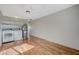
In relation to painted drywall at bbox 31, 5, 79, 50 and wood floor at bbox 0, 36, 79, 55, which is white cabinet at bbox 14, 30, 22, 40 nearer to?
wood floor at bbox 0, 36, 79, 55

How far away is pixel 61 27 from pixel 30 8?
0.66m

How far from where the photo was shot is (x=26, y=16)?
5.53ft

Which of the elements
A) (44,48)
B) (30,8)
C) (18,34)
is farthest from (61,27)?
(18,34)

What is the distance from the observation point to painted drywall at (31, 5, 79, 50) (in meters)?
1.62

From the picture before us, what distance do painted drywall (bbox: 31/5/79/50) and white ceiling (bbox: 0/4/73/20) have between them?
0.09m

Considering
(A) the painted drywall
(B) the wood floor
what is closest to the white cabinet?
(B) the wood floor

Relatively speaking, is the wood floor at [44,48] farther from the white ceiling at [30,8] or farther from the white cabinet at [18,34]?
the white ceiling at [30,8]

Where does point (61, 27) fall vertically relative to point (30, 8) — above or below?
below

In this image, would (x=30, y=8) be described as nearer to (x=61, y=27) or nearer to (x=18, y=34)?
(x=18, y=34)

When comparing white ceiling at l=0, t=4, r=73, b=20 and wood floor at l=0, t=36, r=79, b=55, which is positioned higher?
white ceiling at l=0, t=4, r=73, b=20

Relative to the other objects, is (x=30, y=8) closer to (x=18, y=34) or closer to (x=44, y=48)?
(x=18, y=34)

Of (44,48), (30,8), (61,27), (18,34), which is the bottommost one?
(44,48)

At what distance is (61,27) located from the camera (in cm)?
167
